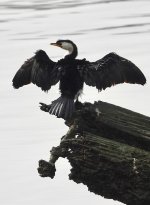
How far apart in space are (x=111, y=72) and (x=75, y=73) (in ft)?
1.38

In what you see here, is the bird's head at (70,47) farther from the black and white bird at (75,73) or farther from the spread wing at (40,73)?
the spread wing at (40,73)

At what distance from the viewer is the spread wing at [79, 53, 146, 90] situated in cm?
798

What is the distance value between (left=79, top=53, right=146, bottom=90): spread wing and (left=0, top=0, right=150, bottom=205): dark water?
118cm

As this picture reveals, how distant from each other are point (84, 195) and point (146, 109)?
4.07 metres

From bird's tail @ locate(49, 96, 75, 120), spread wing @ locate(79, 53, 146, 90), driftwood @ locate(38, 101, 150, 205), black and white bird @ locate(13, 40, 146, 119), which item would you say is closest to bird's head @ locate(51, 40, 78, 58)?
black and white bird @ locate(13, 40, 146, 119)

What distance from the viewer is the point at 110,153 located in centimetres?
614

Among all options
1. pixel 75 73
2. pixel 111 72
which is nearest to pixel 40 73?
pixel 75 73

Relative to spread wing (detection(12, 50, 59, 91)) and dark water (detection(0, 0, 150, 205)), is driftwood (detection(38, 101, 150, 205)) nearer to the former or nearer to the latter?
spread wing (detection(12, 50, 59, 91))

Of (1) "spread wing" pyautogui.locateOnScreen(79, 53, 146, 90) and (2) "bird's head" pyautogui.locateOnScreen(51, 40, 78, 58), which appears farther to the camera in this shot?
(2) "bird's head" pyautogui.locateOnScreen(51, 40, 78, 58)

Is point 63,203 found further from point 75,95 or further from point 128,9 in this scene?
point 128,9

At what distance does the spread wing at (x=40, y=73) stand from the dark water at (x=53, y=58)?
120cm

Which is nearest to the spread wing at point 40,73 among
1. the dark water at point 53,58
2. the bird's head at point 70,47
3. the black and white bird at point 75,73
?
the black and white bird at point 75,73

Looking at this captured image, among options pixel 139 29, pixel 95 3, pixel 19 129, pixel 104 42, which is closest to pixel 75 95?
pixel 19 129

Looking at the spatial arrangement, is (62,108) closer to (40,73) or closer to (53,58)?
(40,73)
